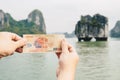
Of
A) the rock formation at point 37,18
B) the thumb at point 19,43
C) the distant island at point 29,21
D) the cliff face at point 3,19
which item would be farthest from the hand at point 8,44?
the rock formation at point 37,18

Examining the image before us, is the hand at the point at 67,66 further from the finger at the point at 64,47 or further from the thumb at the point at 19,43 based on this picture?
the thumb at the point at 19,43

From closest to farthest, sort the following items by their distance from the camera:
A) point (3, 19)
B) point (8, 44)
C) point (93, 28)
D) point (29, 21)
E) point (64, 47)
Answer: point (8, 44) < point (64, 47) < point (93, 28) < point (3, 19) < point (29, 21)

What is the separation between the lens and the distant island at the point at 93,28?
275 ft

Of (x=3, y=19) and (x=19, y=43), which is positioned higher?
(x=3, y=19)

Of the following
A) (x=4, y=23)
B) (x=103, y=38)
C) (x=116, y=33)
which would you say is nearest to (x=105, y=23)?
(x=103, y=38)

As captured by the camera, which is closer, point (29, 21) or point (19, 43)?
point (19, 43)

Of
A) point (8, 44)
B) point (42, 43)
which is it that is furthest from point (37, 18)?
point (8, 44)

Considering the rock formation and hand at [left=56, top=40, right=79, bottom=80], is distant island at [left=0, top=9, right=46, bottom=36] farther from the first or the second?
hand at [left=56, top=40, right=79, bottom=80]

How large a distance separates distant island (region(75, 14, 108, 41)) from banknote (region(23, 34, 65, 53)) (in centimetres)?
8014

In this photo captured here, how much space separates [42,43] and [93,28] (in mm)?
86438

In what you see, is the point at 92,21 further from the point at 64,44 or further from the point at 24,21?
the point at 64,44

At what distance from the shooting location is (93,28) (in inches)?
3452

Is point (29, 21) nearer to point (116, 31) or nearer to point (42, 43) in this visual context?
point (116, 31)

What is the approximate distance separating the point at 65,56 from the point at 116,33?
13732 cm
